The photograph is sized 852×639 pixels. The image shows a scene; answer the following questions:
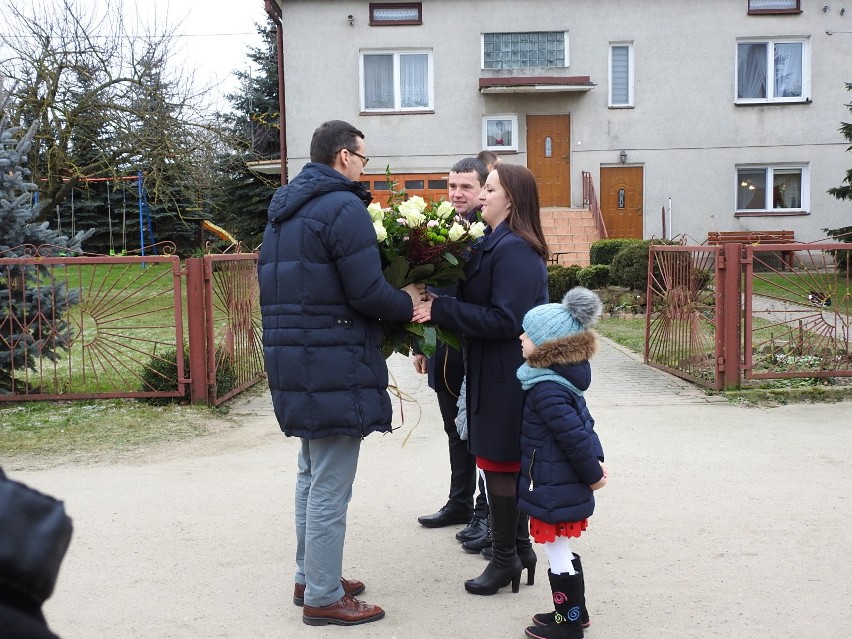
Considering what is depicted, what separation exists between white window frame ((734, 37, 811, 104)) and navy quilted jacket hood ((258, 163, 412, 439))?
68.0 ft

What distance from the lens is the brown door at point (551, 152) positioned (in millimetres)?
22594

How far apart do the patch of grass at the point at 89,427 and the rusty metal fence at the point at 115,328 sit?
19cm

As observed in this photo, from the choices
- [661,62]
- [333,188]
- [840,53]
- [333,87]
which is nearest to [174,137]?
[333,87]

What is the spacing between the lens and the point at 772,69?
22484 mm

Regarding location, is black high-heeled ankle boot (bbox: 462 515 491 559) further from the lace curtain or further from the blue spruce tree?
the lace curtain

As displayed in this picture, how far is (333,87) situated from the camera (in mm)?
22312

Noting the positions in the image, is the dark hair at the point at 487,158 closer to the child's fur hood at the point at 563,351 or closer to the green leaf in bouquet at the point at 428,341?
the green leaf in bouquet at the point at 428,341

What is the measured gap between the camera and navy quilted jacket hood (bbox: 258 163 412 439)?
3.69m

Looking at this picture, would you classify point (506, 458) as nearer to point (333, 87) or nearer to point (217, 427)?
point (217, 427)

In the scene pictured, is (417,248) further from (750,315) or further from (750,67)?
(750,67)

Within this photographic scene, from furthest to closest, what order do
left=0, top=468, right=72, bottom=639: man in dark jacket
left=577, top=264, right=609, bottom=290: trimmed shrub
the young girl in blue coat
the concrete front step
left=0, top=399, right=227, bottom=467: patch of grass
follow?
the concrete front step, left=577, top=264, right=609, bottom=290: trimmed shrub, left=0, top=399, right=227, bottom=467: patch of grass, the young girl in blue coat, left=0, top=468, right=72, bottom=639: man in dark jacket

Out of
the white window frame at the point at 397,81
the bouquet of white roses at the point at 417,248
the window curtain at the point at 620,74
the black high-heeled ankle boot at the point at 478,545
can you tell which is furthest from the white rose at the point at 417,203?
the window curtain at the point at 620,74

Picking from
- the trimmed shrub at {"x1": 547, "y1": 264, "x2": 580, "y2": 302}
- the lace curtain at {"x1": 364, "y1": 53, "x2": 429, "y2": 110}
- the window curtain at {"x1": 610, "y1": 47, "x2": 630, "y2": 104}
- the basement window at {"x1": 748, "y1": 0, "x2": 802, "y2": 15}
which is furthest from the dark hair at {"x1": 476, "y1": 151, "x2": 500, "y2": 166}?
the basement window at {"x1": 748, "y1": 0, "x2": 802, "y2": 15}

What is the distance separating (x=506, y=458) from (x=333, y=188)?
4.47 ft
